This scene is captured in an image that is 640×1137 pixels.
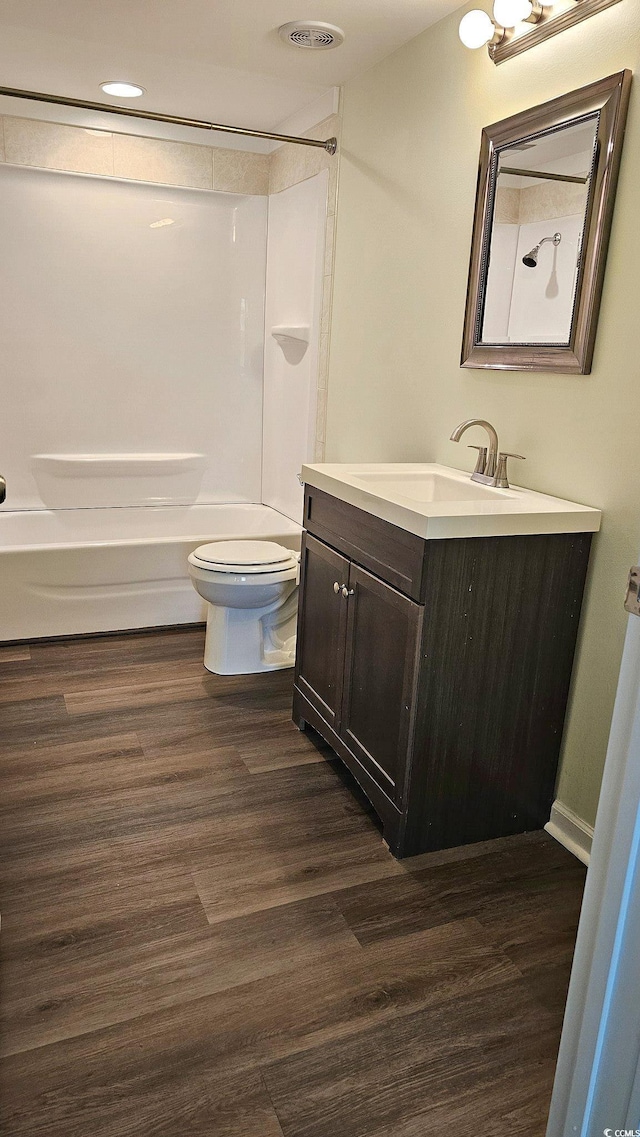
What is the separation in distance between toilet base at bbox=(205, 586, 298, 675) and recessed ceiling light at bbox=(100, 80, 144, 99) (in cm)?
222

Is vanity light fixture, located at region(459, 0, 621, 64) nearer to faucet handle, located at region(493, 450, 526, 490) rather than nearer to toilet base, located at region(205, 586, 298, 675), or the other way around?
faucet handle, located at region(493, 450, 526, 490)

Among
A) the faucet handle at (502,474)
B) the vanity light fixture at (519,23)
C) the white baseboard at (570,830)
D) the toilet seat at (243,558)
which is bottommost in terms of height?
the white baseboard at (570,830)

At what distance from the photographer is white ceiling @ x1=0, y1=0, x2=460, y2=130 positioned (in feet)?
8.14

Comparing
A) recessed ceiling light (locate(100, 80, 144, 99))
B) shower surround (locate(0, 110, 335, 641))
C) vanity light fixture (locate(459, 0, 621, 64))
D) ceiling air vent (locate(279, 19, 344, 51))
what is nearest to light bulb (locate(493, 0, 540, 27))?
vanity light fixture (locate(459, 0, 621, 64))

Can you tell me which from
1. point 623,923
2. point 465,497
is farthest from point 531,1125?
point 465,497

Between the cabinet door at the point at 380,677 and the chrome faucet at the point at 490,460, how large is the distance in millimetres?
462

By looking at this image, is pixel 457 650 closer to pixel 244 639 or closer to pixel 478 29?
pixel 244 639

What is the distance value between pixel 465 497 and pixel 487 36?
1.23m

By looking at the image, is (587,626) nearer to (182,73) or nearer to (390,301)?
(390,301)

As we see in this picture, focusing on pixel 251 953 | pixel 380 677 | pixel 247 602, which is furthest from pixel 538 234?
pixel 251 953

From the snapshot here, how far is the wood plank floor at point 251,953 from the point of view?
1372mm

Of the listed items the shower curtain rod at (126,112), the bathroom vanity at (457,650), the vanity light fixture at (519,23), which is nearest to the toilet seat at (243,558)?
the bathroom vanity at (457,650)

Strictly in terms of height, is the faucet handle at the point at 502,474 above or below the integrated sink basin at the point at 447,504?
above

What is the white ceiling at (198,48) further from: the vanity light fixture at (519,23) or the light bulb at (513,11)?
the light bulb at (513,11)
